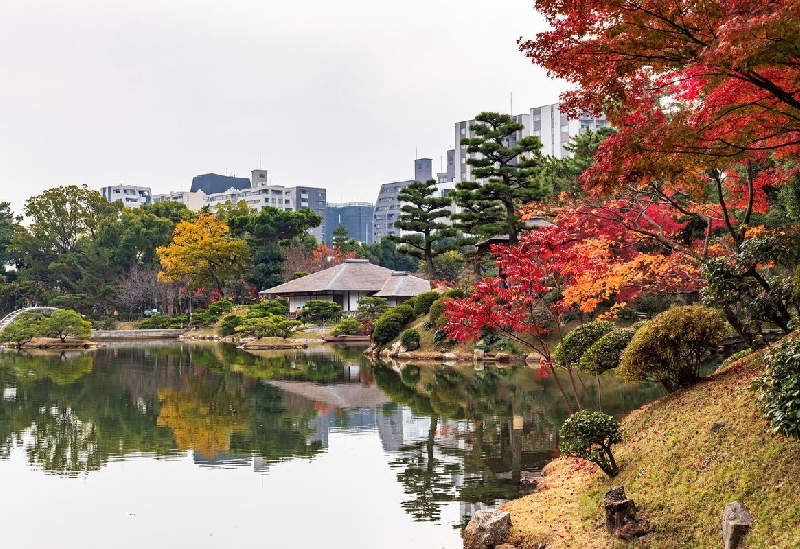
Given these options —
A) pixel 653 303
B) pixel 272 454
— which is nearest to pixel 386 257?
pixel 653 303

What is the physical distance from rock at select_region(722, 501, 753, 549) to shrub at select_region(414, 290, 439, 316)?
24.8m

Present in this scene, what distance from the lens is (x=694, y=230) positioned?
23781 millimetres

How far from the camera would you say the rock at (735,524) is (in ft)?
15.9

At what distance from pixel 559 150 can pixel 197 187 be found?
60345 millimetres

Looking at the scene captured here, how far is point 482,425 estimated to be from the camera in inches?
524

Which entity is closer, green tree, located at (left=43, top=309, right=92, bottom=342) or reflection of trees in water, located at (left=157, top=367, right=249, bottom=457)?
reflection of trees in water, located at (left=157, top=367, right=249, bottom=457)

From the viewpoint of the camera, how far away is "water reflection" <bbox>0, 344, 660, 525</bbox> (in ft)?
34.0

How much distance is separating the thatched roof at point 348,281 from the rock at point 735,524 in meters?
37.1

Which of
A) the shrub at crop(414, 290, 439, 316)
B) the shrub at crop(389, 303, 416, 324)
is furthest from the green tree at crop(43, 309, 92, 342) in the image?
the shrub at crop(414, 290, 439, 316)

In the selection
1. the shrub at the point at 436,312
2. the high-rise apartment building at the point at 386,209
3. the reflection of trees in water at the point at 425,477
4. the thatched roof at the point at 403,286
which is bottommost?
the reflection of trees in water at the point at 425,477

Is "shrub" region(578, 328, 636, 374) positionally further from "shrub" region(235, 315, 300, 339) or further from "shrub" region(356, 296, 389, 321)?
"shrub" region(235, 315, 300, 339)

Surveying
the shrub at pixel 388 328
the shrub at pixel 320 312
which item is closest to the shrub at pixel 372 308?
the shrub at pixel 320 312

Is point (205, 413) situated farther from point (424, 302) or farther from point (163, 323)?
point (163, 323)

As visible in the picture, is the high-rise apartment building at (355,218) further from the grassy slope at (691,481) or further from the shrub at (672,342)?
the grassy slope at (691,481)
